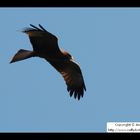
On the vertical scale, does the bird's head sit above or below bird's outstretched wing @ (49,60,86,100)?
above

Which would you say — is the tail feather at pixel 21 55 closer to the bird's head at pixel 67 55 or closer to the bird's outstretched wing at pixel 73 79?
the bird's head at pixel 67 55

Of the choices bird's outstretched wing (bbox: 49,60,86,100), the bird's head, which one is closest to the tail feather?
the bird's head

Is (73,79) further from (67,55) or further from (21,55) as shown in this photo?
(21,55)

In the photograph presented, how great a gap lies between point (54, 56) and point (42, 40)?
1.43 ft

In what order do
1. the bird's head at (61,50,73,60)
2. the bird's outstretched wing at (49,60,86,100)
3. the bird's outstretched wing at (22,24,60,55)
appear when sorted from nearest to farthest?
the bird's outstretched wing at (22,24,60,55)
the bird's head at (61,50,73,60)
the bird's outstretched wing at (49,60,86,100)

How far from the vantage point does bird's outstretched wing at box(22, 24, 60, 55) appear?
6879 millimetres

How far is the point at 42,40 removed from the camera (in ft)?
23.5

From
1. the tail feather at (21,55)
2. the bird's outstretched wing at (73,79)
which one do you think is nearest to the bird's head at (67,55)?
the bird's outstretched wing at (73,79)

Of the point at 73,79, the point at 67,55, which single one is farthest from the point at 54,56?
the point at 73,79

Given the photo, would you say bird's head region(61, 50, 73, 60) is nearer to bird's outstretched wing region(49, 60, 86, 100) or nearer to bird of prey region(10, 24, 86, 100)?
bird of prey region(10, 24, 86, 100)

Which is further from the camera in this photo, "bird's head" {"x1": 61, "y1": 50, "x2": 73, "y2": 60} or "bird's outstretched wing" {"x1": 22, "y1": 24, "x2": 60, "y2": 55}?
"bird's head" {"x1": 61, "y1": 50, "x2": 73, "y2": 60}

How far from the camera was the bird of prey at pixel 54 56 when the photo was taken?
702 centimetres

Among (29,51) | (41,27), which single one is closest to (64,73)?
(29,51)

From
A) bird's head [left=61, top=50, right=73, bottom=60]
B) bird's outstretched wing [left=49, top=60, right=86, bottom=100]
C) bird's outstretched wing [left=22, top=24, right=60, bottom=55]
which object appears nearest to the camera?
bird's outstretched wing [left=22, top=24, right=60, bottom=55]
